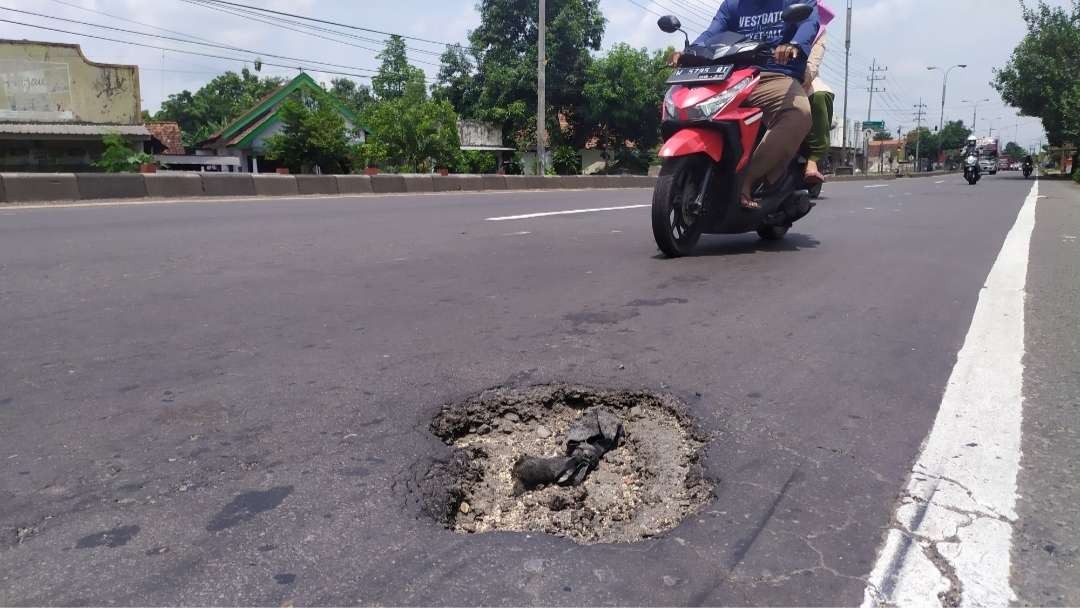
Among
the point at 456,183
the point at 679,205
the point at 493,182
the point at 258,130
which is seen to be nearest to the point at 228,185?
the point at 456,183

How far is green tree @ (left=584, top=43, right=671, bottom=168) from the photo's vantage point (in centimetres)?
3903

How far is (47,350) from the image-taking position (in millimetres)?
3621

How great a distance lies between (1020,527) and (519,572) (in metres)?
1.40

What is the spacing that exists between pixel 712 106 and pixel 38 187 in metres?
11.0

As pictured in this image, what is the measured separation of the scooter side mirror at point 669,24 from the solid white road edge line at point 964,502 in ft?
12.8

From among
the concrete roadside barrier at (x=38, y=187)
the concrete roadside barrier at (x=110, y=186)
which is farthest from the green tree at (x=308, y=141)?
the concrete roadside barrier at (x=38, y=187)

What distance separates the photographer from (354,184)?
1644 centimetres

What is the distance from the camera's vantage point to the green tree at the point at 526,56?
39469 millimetres

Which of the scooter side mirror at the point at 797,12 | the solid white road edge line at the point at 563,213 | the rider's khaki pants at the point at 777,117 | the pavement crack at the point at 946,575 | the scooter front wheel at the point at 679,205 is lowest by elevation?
the pavement crack at the point at 946,575

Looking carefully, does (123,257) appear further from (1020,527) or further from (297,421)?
(1020,527)

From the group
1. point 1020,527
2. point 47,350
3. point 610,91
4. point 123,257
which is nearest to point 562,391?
point 1020,527

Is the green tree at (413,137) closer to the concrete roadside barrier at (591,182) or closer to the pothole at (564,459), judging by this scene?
the concrete roadside barrier at (591,182)

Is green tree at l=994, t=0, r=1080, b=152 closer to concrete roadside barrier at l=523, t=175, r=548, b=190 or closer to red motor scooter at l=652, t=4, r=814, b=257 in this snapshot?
concrete roadside barrier at l=523, t=175, r=548, b=190

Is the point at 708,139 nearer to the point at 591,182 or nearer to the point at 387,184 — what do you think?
the point at 387,184
